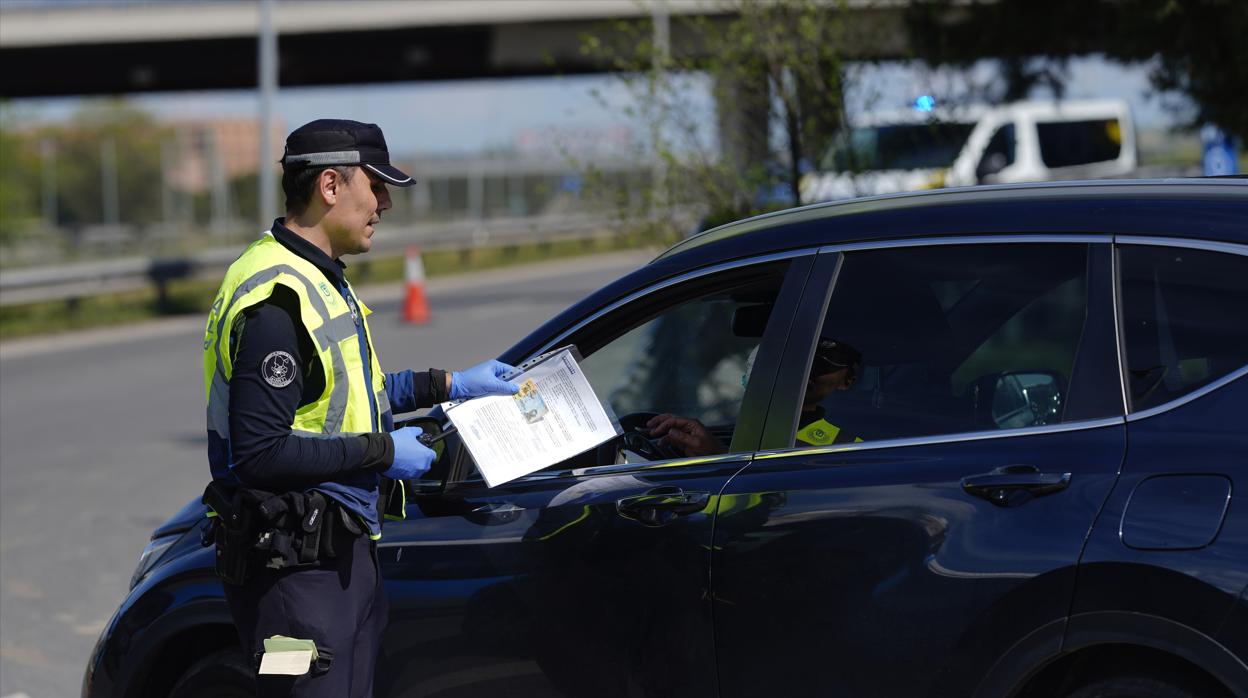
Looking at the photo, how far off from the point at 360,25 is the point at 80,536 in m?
28.0

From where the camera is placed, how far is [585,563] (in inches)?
135

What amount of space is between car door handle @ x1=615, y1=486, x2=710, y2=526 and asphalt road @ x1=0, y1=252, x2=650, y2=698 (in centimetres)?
324

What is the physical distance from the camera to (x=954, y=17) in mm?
10430

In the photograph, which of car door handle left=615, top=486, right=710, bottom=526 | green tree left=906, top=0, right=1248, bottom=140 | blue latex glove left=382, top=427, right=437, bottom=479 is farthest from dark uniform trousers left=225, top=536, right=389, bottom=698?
green tree left=906, top=0, right=1248, bottom=140

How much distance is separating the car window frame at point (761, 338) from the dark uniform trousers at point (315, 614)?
0.48m

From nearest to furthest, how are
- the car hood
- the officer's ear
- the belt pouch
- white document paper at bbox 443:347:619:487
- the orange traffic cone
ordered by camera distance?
the belt pouch → the officer's ear → white document paper at bbox 443:347:619:487 → the car hood → the orange traffic cone

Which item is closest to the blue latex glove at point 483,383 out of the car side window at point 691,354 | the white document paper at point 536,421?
the white document paper at point 536,421

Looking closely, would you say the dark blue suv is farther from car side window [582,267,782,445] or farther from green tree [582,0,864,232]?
green tree [582,0,864,232]

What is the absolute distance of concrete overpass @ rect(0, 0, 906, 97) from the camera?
34.7 metres

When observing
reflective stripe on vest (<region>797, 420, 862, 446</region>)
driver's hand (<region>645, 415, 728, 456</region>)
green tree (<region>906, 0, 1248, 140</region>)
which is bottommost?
driver's hand (<region>645, 415, 728, 456</region>)

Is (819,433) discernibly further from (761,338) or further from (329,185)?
(329,185)

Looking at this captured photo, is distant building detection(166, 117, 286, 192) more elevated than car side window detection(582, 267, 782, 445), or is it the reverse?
distant building detection(166, 117, 286, 192)

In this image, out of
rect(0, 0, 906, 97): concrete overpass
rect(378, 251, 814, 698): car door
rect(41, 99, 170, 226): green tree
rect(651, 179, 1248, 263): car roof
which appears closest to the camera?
rect(651, 179, 1248, 263): car roof

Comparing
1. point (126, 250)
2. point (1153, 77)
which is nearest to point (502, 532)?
point (1153, 77)
